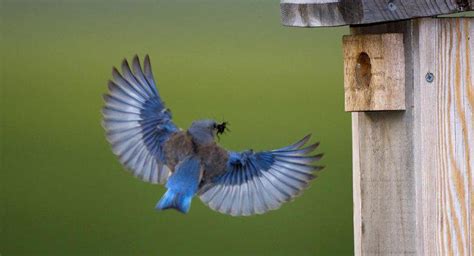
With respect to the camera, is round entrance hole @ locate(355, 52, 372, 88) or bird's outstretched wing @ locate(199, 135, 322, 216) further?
bird's outstretched wing @ locate(199, 135, 322, 216)

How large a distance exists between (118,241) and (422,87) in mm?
2551

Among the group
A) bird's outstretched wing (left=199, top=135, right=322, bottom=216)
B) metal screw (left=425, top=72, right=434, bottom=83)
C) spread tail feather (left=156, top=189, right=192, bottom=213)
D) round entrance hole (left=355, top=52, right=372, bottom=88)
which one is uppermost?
round entrance hole (left=355, top=52, right=372, bottom=88)

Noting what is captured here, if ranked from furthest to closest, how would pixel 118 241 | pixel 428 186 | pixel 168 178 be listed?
pixel 118 241, pixel 168 178, pixel 428 186

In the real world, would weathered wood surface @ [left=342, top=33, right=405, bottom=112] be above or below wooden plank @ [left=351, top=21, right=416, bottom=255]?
above

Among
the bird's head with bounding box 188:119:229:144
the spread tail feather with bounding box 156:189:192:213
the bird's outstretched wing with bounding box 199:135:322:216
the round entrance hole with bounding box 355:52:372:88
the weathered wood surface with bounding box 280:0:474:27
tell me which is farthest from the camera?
the bird's head with bounding box 188:119:229:144

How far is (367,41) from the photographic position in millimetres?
2941

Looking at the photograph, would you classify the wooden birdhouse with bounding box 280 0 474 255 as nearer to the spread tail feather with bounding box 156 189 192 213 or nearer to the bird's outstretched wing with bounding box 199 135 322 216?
the bird's outstretched wing with bounding box 199 135 322 216

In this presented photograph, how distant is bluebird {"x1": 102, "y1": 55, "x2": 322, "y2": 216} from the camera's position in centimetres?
332

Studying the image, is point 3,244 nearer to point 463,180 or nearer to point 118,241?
point 118,241

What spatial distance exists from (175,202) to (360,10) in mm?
798

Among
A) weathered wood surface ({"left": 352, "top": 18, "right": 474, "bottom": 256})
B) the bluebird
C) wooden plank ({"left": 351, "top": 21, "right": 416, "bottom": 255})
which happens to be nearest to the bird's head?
the bluebird

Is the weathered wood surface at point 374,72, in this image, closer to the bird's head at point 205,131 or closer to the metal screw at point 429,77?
the metal screw at point 429,77

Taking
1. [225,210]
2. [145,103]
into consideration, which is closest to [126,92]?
[145,103]

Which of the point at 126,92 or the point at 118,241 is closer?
the point at 126,92
